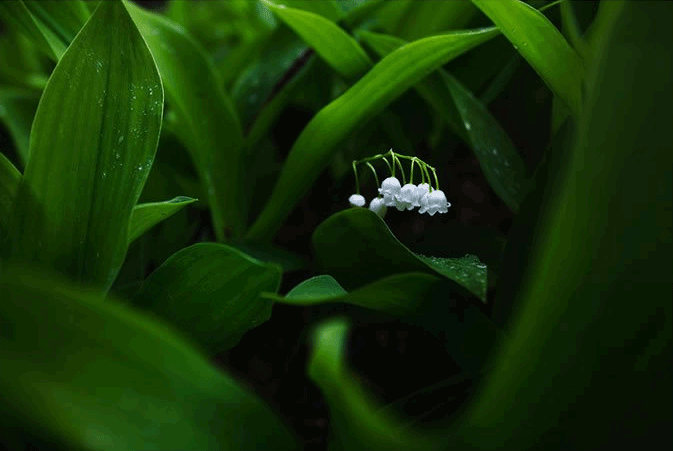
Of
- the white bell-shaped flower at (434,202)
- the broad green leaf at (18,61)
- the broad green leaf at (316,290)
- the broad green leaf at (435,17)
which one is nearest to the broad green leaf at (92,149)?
the broad green leaf at (316,290)

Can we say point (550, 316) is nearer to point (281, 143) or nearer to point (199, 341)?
point (199, 341)

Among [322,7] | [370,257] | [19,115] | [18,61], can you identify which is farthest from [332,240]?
[18,61]

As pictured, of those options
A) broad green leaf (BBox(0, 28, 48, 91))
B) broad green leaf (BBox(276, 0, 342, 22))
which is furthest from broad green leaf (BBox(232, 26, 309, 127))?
broad green leaf (BBox(0, 28, 48, 91))

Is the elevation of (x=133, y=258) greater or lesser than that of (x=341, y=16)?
lesser

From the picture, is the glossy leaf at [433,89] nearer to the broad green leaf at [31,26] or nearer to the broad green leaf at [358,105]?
the broad green leaf at [358,105]

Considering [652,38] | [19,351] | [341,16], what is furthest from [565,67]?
[19,351]
